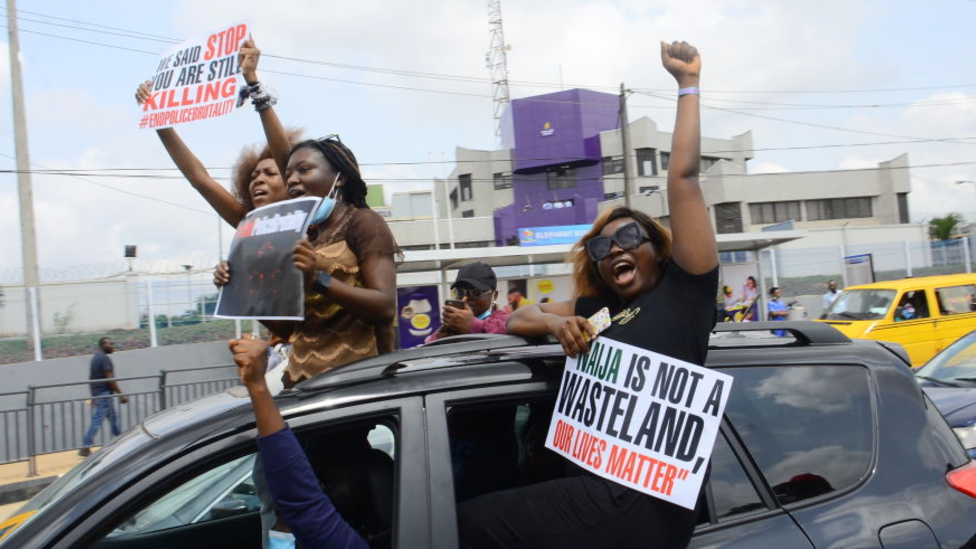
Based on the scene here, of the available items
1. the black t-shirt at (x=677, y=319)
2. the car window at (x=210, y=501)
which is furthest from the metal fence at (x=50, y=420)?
the black t-shirt at (x=677, y=319)

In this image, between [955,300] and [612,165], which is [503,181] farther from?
[955,300]

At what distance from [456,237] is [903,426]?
39.2m

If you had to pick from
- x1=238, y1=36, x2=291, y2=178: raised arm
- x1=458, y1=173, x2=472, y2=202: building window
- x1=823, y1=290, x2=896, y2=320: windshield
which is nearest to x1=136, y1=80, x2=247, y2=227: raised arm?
x1=238, y1=36, x2=291, y2=178: raised arm

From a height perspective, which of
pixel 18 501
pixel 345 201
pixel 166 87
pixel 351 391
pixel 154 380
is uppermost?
pixel 166 87

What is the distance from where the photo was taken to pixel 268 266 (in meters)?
2.21

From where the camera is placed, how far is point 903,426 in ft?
7.48

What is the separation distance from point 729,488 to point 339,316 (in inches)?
55.7

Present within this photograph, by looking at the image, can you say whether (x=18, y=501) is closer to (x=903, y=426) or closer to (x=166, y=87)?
(x=166, y=87)

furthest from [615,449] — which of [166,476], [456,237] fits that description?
[456,237]

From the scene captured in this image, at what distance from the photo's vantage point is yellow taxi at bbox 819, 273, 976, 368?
1119 cm

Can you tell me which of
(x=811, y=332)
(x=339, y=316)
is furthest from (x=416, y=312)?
(x=811, y=332)

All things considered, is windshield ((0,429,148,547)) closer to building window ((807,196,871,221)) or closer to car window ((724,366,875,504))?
car window ((724,366,875,504))

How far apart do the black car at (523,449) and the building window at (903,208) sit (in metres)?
44.0

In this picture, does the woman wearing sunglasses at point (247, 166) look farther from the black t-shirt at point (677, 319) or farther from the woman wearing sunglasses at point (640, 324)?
the black t-shirt at point (677, 319)
